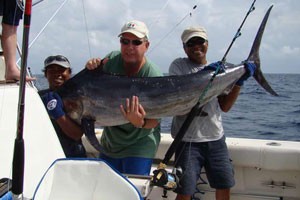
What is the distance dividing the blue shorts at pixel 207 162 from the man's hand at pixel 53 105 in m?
0.87

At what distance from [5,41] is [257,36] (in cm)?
205

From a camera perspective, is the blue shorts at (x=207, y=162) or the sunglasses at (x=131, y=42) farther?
the blue shorts at (x=207, y=162)

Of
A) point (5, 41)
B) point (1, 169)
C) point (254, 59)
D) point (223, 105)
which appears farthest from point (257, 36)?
point (1, 169)

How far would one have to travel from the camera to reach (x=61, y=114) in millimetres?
2654

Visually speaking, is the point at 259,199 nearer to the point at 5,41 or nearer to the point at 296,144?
the point at 296,144

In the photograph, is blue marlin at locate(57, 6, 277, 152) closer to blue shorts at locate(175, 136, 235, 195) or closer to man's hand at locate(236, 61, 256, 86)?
man's hand at locate(236, 61, 256, 86)

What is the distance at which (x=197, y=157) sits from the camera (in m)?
2.77

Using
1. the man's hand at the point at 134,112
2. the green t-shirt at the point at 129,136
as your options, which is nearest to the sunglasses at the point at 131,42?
the green t-shirt at the point at 129,136

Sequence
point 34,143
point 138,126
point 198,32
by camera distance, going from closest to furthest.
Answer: point 34,143
point 138,126
point 198,32

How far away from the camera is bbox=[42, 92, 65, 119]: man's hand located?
261 cm

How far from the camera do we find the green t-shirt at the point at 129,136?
2736 mm

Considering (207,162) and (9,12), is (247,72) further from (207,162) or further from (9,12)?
(9,12)

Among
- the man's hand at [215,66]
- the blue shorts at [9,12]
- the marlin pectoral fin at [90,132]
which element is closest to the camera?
the blue shorts at [9,12]

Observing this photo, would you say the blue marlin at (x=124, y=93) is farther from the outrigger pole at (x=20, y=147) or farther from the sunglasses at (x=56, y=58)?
the outrigger pole at (x=20, y=147)
